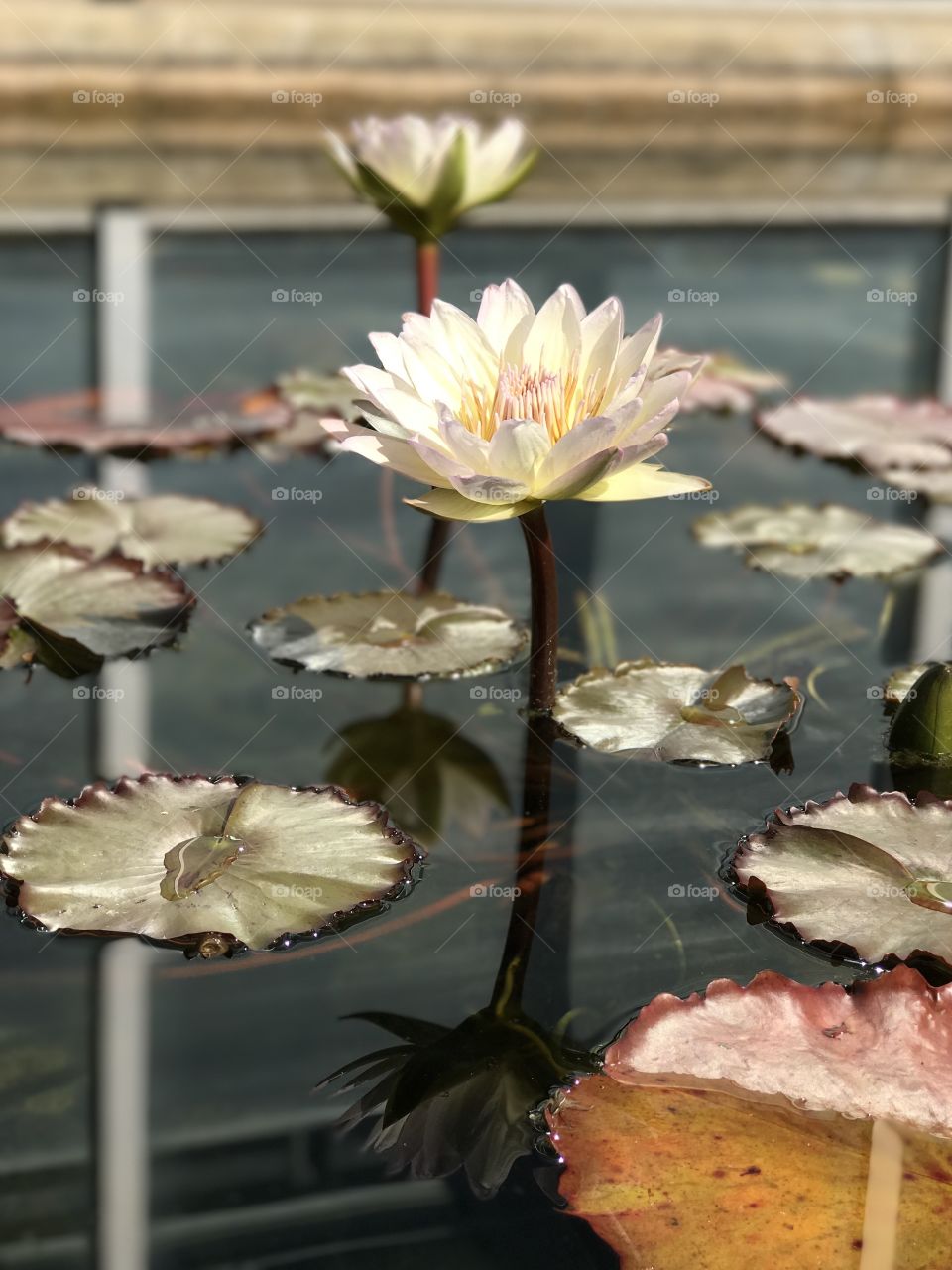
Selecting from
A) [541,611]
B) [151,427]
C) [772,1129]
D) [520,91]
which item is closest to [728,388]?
[151,427]

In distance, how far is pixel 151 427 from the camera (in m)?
2.03

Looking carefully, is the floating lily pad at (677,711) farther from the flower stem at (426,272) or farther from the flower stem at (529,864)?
the flower stem at (426,272)

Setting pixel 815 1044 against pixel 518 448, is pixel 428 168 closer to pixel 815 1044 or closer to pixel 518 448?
pixel 518 448

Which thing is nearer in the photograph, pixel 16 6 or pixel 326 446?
pixel 326 446

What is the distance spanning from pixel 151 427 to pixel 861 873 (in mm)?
1406

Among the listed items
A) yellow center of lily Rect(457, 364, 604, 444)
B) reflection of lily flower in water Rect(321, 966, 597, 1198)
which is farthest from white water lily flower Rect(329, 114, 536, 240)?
reflection of lily flower in water Rect(321, 966, 597, 1198)

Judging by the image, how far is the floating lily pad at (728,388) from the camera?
219 cm

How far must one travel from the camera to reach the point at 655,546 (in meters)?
1.75

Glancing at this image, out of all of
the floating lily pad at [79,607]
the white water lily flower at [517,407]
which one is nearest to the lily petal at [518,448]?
the white water lily flower at [517,407]

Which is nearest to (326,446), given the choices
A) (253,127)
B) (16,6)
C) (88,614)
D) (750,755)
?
(88,614)

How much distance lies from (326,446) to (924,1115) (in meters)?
1.40

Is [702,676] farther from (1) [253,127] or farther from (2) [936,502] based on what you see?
(1) [253,127]

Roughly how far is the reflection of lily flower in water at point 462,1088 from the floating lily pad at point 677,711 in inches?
13.1

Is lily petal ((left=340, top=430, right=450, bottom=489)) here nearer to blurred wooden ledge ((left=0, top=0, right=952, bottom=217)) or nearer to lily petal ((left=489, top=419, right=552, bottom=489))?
lily petal ((left=489, top=419, right=552, bottom=489))
